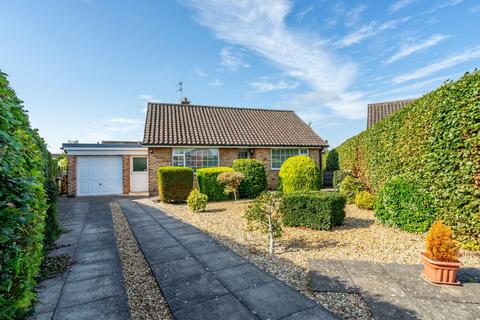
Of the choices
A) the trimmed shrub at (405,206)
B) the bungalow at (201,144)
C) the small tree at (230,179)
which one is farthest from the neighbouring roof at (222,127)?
the trimmed shrub at (405,206)

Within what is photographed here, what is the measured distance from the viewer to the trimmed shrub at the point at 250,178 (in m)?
12.1

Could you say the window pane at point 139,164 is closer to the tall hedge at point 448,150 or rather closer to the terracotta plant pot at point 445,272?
the tall hedge at point 448,150

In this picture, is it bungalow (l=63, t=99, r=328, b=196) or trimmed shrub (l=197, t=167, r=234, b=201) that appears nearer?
trimmed shrub (l=197, t=167, r=234, b=201)

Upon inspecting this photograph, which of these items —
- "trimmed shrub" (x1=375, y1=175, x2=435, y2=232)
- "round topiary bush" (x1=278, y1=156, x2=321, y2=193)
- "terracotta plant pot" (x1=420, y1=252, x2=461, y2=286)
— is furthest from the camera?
"round topiary bush" (x1=278, y1=156, x2=321, y2=193)

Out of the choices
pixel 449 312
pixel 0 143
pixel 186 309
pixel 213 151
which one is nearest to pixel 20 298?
pixel 0 143

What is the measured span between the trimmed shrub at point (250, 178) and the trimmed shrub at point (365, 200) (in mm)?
4619

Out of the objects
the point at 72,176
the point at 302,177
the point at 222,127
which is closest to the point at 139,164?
the point at 72,176

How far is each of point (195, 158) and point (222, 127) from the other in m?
3.35

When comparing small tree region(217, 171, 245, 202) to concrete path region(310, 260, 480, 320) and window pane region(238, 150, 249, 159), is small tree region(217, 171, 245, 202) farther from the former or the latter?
concrete path region(310, 260, 480, 320)

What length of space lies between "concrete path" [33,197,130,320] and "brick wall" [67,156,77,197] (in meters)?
9.97

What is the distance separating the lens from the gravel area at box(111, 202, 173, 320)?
→ 2.78 meters

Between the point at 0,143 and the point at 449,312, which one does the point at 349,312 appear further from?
the point at 0,143

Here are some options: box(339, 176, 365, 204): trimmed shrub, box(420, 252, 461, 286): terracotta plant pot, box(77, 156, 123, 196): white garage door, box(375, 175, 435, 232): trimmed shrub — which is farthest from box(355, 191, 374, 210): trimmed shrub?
box(77, 156, 123, 196): white garage door

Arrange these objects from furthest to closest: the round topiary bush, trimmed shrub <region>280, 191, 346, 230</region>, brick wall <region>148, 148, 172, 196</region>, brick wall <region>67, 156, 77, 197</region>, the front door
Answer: the front door → brick wall <region>67, 156, 77, 197</region> → brick wall <region>148, 148, 172, 196</region> → the round topiary bush → trimmed shrub <region>280, 191, 346, 230</region>
